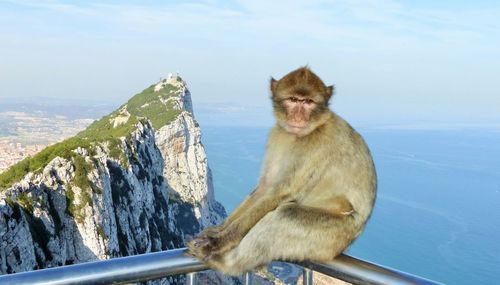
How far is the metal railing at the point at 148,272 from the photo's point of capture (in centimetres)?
190

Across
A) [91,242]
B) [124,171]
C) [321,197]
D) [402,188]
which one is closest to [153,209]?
[124,171]

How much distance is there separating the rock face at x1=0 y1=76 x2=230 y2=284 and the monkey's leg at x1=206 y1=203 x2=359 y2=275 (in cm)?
1598

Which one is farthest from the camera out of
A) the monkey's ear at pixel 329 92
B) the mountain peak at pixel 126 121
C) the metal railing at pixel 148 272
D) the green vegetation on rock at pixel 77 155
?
the mountain peak at pixel 126 121

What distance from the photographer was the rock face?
19.4 m

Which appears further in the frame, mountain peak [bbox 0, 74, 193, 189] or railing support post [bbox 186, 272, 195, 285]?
mountain peak [bbox 0, 74, 193, 189]

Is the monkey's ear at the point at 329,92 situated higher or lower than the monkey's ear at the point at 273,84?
lower

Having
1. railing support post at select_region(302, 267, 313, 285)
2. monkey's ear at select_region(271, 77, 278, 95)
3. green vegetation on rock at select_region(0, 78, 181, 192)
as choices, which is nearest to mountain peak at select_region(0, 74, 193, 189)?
green vegetation on rock at select_region(0, 78, 181, 192)

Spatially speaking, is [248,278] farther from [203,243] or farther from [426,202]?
[426,202]

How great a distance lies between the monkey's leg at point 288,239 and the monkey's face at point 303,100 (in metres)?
0.56

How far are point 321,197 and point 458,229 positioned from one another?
7243cm

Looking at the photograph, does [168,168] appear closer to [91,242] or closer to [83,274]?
[91,242]

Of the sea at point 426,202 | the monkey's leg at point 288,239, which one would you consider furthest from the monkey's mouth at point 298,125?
the sea at point 426,202

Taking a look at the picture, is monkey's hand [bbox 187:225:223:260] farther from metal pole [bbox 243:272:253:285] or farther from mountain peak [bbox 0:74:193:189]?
mountain peak [bbox 0:74:193:189]

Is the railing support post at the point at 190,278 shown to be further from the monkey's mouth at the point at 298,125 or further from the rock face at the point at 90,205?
the rock face at the point at 90,205
